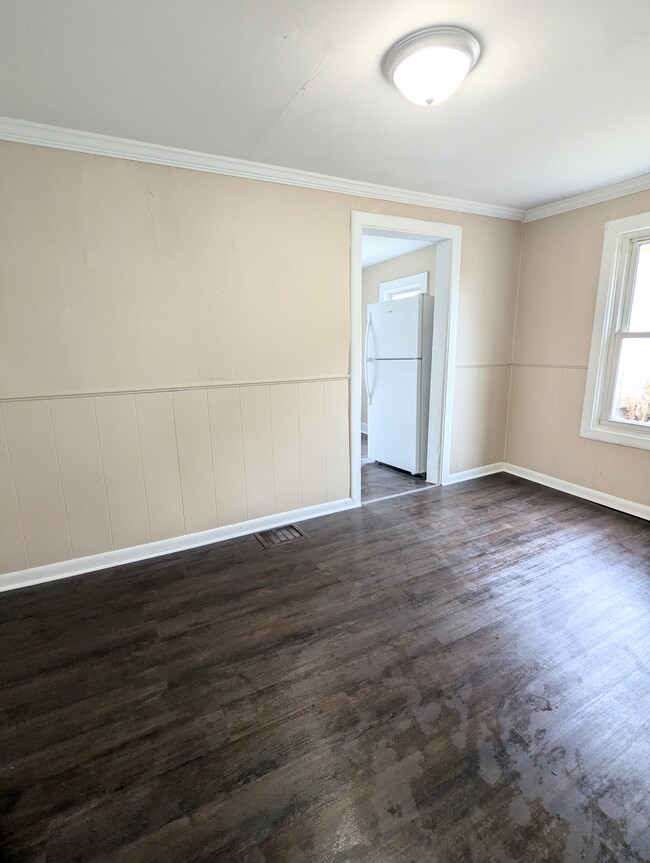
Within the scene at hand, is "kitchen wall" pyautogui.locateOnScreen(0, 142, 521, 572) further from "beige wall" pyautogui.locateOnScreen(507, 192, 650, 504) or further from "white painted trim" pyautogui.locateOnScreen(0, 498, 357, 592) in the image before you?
"beige wall" pyautogui.locateOnScreen(507, 192, 650, 504)

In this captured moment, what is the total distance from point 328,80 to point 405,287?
3.50 metres

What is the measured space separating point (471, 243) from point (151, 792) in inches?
158

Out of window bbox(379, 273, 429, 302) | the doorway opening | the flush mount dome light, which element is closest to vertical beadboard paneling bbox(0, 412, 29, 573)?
the doorway opening

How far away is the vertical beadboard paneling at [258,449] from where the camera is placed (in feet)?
9.21

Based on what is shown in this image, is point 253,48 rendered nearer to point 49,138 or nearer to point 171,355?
point 49,138

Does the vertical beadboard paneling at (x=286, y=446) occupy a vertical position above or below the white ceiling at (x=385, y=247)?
below

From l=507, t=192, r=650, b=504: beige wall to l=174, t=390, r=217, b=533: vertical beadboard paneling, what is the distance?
9.94 feet

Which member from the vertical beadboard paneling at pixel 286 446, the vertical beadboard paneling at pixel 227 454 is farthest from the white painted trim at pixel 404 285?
the vertical beadboard paneling at pixel 227 454

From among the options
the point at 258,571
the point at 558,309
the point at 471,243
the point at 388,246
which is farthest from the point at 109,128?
the point at 558,309

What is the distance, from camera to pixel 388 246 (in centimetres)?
450

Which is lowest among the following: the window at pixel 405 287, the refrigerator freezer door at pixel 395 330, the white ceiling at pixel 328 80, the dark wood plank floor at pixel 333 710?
the dark wood plank floor at pixel 333 710

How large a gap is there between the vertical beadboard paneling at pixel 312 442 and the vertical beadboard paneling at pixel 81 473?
53.2 inches

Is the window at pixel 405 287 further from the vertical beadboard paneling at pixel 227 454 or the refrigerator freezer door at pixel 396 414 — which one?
the vertical beadboard paneling at pixel 227 454

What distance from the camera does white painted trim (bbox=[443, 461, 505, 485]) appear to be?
3900 mm
